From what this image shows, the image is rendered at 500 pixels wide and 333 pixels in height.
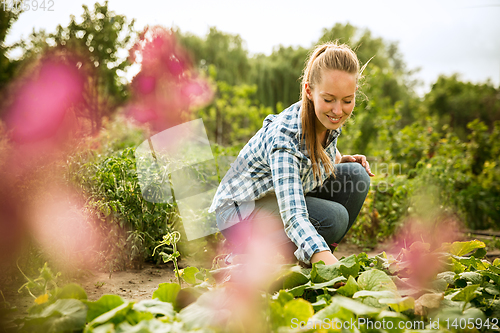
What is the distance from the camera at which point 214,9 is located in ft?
8.20

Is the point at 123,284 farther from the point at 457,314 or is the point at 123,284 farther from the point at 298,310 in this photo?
the point at 457,314

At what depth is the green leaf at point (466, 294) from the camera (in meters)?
0.81

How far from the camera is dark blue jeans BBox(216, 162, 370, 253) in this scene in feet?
4.97

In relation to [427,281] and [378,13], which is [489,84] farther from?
[427,281]

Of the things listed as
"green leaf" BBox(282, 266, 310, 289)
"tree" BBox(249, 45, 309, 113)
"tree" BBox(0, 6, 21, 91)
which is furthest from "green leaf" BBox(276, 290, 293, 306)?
"tree" BBox(249, 45, 309, 113)

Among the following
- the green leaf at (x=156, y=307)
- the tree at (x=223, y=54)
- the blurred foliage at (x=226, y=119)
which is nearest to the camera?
the green leaf at (x=156, y=307)

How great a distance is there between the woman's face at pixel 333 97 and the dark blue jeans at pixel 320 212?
38 centimetres

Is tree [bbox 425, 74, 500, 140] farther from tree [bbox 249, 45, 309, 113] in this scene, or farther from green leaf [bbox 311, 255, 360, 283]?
green leaf [bbox 311, 255, 360, 283]

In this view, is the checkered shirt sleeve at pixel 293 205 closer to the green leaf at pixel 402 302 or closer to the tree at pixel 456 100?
the green leaf at pixel 402 302

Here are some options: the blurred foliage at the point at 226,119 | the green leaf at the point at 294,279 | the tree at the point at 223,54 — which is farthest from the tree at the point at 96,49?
the tree at the point at 223,54

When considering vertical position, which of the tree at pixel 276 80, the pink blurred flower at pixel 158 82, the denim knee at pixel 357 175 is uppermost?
the tree at pixel 276 80

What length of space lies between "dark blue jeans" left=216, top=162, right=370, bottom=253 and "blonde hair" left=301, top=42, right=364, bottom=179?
17 centimetres

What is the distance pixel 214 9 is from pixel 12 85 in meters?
1.63

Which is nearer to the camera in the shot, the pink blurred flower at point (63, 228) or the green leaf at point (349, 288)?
the green leaf at point (349, 288)
